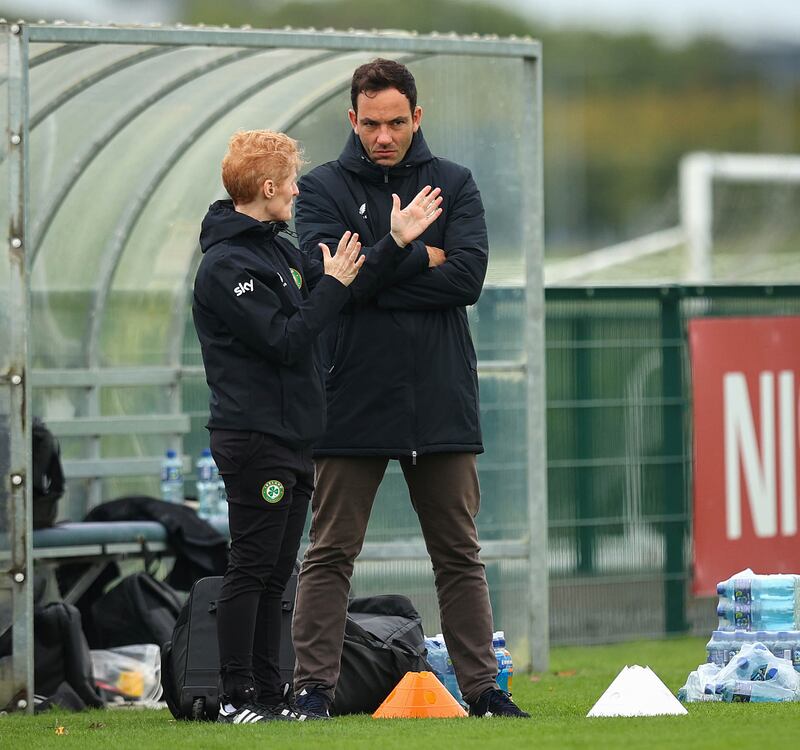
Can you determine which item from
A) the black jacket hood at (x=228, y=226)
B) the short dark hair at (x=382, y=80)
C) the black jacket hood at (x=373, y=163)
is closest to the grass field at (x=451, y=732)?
the black jacket hood at (x=228, y=226)

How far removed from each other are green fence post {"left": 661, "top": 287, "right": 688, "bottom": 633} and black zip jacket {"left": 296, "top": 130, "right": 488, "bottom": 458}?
4.38 metres

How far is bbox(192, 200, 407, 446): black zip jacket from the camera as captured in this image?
5867mm

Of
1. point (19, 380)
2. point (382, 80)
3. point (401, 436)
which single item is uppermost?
point (382, 80)

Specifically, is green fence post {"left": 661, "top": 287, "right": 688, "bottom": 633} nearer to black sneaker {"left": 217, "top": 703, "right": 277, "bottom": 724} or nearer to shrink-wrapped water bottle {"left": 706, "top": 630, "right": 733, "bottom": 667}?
shrink-wrapped water bottle {"left": 706, "top": 630, "right": 733, "bottom": 667}

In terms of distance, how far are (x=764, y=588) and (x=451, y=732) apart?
76.0 inches

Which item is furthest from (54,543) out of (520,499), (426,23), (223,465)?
(426,23)

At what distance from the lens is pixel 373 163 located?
21.1ft

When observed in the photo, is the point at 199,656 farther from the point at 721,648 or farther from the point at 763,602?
the point at 763,602

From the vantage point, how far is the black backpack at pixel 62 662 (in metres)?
7.62

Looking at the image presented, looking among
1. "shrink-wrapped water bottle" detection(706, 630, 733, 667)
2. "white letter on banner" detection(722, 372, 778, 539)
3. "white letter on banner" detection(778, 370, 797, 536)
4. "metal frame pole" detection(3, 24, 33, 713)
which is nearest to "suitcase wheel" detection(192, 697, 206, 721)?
"metal frame pole" detection(3, 24, 33, 713)

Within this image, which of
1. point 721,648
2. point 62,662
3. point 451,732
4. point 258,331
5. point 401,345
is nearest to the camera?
point 451,732

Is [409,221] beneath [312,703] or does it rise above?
above

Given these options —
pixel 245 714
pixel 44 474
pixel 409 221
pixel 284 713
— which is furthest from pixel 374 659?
pixel 44 474

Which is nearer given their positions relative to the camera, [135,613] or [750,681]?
[750,681]
